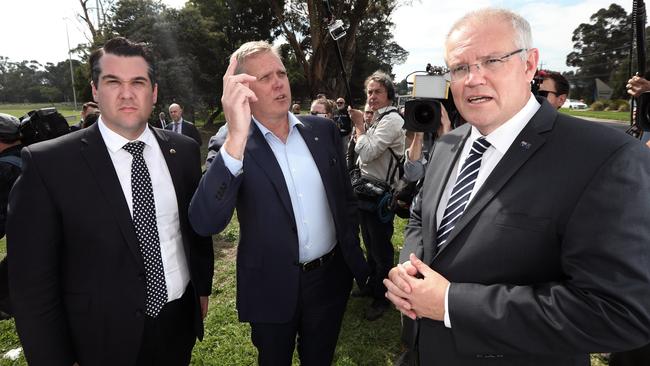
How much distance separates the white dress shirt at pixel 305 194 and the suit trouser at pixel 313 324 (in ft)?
0.50

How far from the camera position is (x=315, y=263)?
218cm

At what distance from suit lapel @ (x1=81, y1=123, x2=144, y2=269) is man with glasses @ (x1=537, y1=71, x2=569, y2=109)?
3511 millimetres

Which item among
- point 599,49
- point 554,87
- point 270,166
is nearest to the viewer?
point 270,166

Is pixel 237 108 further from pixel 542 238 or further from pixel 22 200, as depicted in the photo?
pixel 542 238

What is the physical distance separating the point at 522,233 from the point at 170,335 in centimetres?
185

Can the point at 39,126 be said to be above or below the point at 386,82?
below

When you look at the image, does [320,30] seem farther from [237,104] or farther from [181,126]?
[237,104]

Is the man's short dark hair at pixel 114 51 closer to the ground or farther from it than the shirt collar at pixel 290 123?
farther from it

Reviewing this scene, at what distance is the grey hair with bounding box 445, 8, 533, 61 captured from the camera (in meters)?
1.36

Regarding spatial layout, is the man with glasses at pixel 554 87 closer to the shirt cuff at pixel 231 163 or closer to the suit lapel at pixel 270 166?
the suit lapel at pixel 270 166

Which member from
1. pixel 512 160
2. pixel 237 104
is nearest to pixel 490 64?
pixel 512 160

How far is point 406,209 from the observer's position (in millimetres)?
3080

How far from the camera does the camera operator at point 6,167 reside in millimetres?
2611

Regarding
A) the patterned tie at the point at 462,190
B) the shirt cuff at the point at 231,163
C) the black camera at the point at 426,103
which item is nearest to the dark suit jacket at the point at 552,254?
the patterned tie at the point at 462,190
